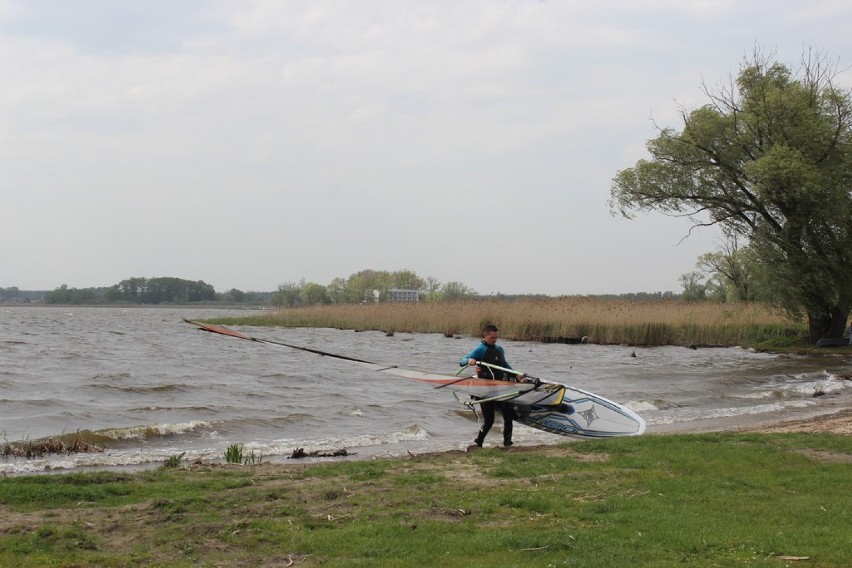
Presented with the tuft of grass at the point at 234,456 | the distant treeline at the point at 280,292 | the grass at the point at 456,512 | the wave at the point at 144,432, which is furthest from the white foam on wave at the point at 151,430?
the distant treeline at the point at 280,292

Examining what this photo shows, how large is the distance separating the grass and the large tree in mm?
21479

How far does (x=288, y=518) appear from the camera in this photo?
22.5ft

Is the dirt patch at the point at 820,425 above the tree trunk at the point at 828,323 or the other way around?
the other way around

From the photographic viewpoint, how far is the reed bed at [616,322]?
36.1 metres

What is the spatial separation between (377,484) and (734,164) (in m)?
26.9

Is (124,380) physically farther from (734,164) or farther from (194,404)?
(734,164)

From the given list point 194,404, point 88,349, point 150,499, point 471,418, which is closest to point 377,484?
point 150,499

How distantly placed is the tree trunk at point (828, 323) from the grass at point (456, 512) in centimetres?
2364

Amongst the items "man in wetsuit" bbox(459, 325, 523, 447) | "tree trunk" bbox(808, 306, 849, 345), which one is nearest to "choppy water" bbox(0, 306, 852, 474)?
"man in wetsuit" bbox(459, 325, 523, 447)

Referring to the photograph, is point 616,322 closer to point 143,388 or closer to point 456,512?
point 143,388

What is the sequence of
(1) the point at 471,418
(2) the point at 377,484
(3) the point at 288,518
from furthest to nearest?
(1) the point at 471,418
(2) the point at 377,484
(3) the point at 288,518

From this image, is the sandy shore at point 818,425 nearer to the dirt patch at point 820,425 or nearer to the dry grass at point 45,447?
the dirt patch at point 820,425

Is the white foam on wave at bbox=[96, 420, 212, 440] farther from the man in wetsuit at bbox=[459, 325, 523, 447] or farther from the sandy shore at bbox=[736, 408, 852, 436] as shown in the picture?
the sandy shore at bbox=[736, 408, 852, 436]

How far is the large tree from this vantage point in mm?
28812
